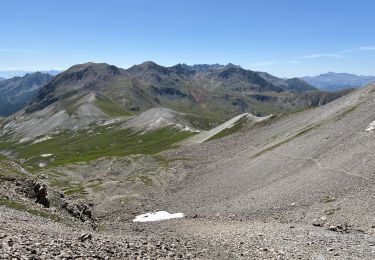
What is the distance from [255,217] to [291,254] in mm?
23686

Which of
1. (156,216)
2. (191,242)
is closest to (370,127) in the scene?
(156,216)

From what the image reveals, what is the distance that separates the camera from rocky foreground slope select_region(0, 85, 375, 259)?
3203 centimetres

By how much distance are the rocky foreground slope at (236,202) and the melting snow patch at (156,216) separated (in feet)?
5.12

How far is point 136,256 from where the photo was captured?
89.7 ft

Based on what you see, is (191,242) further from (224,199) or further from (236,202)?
(224,199)

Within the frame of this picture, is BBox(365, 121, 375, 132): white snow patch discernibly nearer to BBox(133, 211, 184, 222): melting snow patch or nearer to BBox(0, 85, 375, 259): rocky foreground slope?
BBox(0, 85, 375, 259): rocky foreground slope

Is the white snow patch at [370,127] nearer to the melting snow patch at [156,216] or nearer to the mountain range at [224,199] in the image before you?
the mountain range at [224,199]

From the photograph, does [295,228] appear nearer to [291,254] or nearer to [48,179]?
[291,254]

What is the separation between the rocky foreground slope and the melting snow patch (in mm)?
1560

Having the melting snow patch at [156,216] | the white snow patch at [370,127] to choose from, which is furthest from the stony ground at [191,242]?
the white snow patch at [370,127]

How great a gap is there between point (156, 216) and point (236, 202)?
1338 cm

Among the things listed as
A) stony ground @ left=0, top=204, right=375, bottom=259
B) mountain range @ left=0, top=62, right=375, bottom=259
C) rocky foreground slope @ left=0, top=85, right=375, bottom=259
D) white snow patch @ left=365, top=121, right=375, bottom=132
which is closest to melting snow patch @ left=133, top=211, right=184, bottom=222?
mountain range @ left=0, top=62, right=375, bottom=259

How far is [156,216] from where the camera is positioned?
6875 centimetres

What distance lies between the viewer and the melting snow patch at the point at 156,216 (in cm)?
6681
